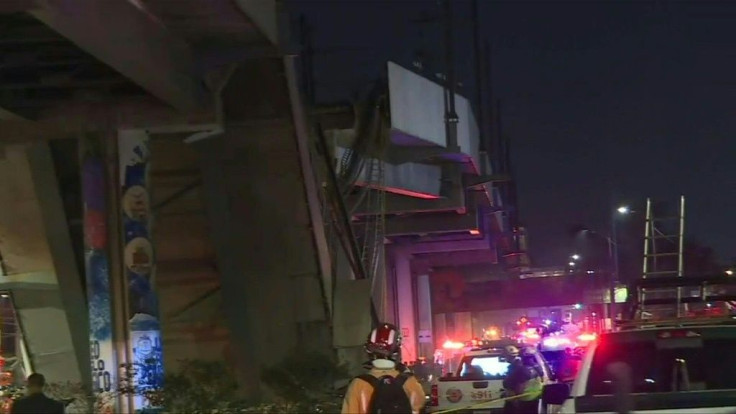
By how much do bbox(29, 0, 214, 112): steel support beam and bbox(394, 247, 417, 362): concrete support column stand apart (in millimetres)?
32628

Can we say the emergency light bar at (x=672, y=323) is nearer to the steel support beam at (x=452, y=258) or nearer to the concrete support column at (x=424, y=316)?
the steel support beam at (x=452, y=258)

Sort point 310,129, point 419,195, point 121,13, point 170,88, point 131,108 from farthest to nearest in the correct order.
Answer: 1. point 419,195
2. point 310,129
3. point 131,108
4. point 170,88
5. point 121,13

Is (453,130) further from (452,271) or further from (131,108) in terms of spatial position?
(452,271)

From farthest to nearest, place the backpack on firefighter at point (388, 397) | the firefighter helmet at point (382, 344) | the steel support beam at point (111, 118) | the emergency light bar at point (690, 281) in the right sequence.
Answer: the steel support beam at point (111, 118) → the emergency light bar at point (690, 281) → the firefighter helmet at point (382, 344) → the backpack on firefighter at point (388, 397)

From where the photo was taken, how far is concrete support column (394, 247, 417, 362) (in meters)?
51.8

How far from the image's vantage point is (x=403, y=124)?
2733 cm

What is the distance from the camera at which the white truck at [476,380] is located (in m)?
18.9

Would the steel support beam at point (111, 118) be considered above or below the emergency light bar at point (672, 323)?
above

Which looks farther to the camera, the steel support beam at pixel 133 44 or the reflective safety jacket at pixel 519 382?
the steel support beam at pixel 133 44

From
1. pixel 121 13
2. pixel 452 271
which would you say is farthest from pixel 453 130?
pixel 452 271

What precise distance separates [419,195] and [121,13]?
20.5 meters

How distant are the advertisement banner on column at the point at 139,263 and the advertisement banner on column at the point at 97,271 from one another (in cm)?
36

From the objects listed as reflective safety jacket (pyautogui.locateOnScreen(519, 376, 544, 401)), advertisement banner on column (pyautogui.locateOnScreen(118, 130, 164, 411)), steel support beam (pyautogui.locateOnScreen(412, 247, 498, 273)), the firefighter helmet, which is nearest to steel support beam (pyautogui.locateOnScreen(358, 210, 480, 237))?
steel support beam (pyautogui.locateOnScreen(412, 247, 498, 273))

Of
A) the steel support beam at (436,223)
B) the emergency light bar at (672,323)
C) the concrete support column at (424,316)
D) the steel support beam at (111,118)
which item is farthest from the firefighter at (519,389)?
the concrete support column at (424,316)
